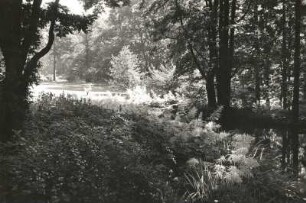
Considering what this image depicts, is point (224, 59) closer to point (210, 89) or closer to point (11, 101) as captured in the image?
point (210, 89)

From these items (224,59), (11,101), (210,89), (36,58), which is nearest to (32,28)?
(36,58)

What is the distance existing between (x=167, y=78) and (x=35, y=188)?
1979 centimetres

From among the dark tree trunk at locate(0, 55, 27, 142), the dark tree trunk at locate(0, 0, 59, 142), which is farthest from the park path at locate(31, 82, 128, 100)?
the dark tree trunk at locate(0, 55, 27, 142)

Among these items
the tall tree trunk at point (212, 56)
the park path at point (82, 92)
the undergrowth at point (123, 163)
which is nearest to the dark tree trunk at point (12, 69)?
the undergrowth at point (123, 163)

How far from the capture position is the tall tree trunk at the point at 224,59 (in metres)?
20.2

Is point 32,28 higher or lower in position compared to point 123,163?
higher

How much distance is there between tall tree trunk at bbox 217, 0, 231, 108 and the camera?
20.2 m

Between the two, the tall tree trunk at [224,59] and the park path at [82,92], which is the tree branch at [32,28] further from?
the tall tree trunk at [224,59]

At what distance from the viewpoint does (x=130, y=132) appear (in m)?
9.62

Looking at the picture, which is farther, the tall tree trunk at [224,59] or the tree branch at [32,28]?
the tall tree trunk at [224,59]

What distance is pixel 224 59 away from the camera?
66.3 ft

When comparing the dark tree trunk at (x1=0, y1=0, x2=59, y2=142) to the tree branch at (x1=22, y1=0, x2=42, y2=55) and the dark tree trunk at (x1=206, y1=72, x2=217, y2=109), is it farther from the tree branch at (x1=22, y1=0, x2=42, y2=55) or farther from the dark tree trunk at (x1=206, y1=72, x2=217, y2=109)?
the dark tree trunk at (x1=206, y1=72, x2=217, y2=109)

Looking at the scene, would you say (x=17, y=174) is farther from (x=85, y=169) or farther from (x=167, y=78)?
(x=167, y=78)

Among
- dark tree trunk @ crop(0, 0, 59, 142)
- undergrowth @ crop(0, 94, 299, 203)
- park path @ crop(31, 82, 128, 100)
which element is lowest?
undergrowth @ crop(0, 94, 299, 203)
